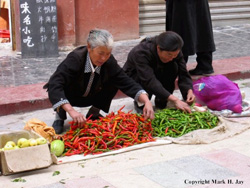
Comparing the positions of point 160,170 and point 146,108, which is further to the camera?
point 146,108

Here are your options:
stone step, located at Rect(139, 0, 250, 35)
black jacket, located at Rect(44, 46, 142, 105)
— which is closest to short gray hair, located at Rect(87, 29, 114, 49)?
black jacket, located at Rect(44, 46, 142, 105)

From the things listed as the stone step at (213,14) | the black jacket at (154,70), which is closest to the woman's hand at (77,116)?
the black jacket at (154,70)

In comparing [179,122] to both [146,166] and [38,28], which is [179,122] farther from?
[38,28]

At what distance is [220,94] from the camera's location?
19.1 feet

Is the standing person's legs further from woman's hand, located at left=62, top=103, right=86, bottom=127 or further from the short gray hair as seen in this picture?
woman's hand, located at left=62, top=103, right=86, bottom=127

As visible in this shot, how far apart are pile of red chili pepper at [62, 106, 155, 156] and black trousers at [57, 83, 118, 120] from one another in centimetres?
37

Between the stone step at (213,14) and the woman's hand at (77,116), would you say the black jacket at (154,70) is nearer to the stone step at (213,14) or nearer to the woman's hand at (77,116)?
the woman's hand at (77,116)

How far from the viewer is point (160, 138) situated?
502 centimetres

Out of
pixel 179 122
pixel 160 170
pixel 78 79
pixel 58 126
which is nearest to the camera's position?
pixel 160 170

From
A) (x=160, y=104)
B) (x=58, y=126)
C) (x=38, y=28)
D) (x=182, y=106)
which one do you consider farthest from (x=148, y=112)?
(x=38, y=28)

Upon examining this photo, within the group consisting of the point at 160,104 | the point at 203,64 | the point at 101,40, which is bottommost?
the point at 160,104

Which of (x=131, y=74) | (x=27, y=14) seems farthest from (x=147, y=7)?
(x=131, y=74)

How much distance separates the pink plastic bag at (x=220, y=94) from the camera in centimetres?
577

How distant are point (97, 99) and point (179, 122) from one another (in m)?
0.89
